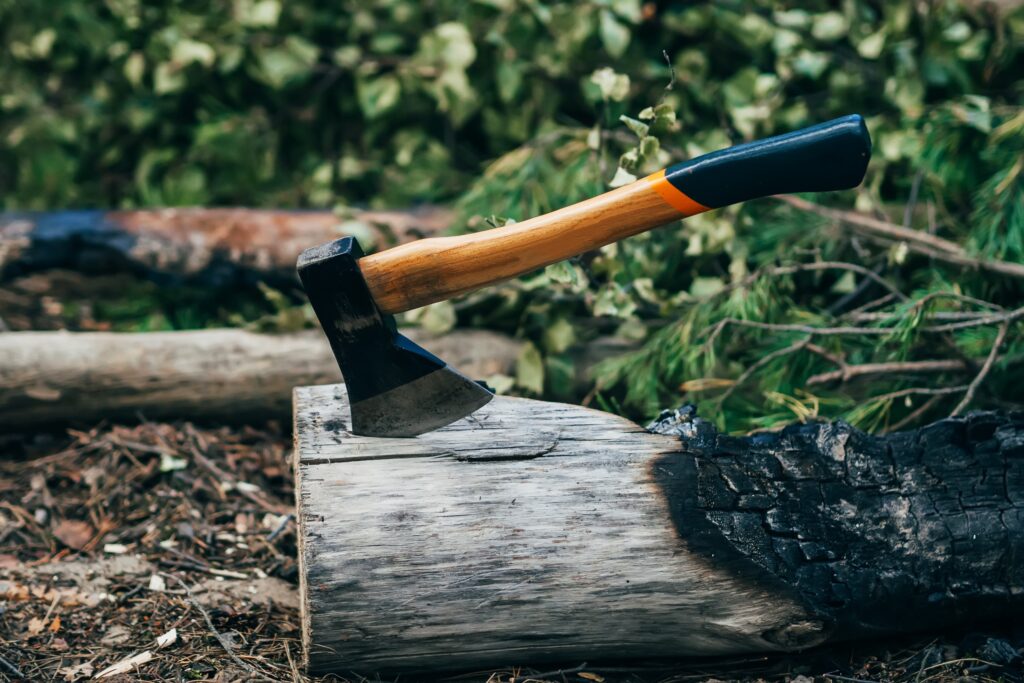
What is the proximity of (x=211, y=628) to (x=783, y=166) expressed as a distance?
1.58 meters

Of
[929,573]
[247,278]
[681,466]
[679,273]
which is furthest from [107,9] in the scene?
[929,573]

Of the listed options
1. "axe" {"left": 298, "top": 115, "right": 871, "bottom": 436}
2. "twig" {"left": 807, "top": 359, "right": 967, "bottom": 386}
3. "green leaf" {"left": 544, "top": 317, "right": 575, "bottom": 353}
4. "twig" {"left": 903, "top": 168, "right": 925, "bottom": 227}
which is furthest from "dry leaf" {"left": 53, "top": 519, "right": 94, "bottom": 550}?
"twig" {"left": 903, "top": 168, "right": 925, "bottom": 227}

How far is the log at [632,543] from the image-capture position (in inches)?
71.2

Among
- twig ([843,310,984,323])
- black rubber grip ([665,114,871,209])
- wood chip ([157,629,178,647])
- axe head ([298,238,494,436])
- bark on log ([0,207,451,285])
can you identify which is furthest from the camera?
bark on log ([0,207,451,285])

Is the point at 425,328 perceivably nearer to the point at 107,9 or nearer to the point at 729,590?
the point at 729,590

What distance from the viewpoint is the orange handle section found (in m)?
1.92

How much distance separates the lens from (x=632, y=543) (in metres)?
1.85

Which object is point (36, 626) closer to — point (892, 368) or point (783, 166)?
point (783, 166)

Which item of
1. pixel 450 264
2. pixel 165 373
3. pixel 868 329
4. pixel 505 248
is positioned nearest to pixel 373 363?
pixel 450 264

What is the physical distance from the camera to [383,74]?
13.8 ft

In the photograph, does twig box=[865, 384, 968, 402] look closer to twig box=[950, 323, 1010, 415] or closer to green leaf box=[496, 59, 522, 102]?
twig box=[950, 323, 1010, 415]

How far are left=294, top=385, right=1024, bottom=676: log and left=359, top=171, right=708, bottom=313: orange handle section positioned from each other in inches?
13.0

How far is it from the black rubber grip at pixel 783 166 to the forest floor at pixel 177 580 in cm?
98

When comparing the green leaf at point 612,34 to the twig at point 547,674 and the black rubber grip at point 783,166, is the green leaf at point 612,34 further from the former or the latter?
the twig at point 547,674
